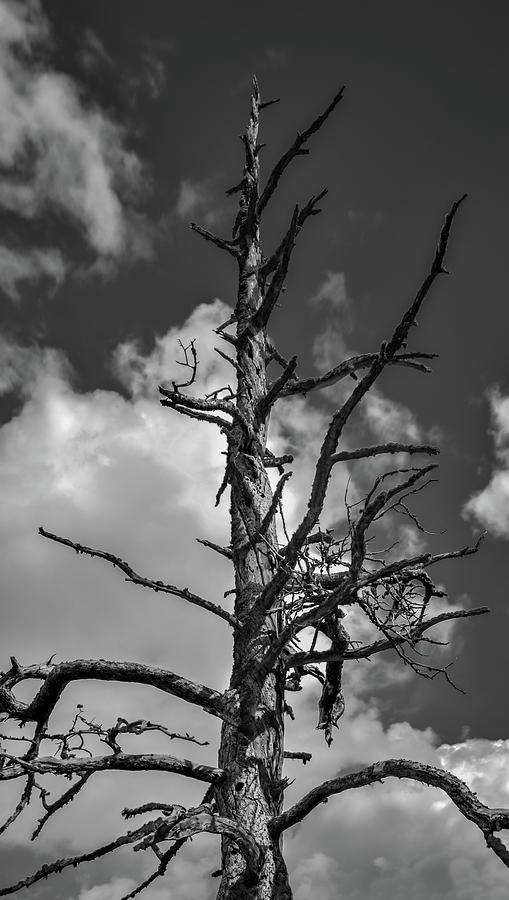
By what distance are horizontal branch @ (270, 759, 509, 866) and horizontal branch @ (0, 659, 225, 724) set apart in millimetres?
829

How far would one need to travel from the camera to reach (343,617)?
5766 millimetres

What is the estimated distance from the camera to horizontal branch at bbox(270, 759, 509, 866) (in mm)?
3646

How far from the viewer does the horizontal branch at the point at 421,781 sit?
3646mm

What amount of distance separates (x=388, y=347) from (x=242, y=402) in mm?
3411


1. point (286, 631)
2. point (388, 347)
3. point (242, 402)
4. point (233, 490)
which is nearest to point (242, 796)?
point (286, 631)

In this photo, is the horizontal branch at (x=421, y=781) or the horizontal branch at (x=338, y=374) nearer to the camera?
the horizontal branch at (x=421, y=781)

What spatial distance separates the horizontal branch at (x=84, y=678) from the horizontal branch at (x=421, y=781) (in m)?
0.83

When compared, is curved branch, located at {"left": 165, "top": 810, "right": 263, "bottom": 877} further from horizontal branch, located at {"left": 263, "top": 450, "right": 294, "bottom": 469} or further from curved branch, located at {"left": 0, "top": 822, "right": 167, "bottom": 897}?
horizontal branch, located at {"left": 263, "top": 450, "right": 294, "bottom": 469}

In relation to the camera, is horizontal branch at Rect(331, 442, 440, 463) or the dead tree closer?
the dead tree

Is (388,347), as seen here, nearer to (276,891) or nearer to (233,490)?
(233,490)

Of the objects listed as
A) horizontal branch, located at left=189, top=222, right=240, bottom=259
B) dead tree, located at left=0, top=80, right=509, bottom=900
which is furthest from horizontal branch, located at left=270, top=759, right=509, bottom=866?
horizontal branch, located at left=189, top=222, right=240, bottom=259

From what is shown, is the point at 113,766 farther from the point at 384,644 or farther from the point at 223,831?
the point at 384,644

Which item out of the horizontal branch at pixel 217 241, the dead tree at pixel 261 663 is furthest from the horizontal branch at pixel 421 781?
the horizontal branch at pixel 217 241

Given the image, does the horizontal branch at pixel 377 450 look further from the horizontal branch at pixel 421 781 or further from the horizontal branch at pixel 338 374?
the horizontal branch at pixel 421 781
